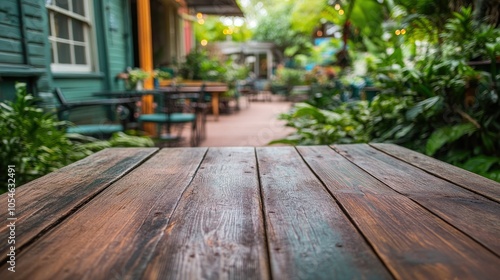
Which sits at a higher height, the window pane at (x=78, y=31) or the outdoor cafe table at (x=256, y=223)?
the window pane at (x=78, y=31)

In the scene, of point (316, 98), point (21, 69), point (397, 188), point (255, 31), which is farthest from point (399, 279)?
point (255, 31)

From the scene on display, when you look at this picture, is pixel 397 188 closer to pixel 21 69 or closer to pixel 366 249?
pixel 366 249

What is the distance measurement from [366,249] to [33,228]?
644 mm

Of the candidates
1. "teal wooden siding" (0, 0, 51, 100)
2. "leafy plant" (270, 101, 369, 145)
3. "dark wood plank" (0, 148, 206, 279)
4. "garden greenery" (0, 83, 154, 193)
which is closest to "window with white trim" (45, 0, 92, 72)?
"teal wooden siding" (0, 0, 51, 100)

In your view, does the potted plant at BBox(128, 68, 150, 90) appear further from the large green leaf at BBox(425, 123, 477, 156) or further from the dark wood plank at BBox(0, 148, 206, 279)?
the dark wood plank at BBox(0, 148, 206, 279)

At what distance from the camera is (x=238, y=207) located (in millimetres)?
844

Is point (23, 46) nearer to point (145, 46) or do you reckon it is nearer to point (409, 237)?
point (145, 46)

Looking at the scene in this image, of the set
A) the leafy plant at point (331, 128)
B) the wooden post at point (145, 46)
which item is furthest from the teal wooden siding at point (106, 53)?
the leafy plant at point (331, 128)

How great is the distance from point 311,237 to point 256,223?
0.41ft

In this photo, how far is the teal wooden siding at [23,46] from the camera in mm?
2758

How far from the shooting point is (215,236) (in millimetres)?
678

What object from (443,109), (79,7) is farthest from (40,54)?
(443,109)

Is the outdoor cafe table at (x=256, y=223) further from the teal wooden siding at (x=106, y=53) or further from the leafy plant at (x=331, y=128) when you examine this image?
the teal wooden siding at (x=106, y=53)

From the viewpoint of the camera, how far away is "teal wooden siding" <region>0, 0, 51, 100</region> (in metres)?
2.76
